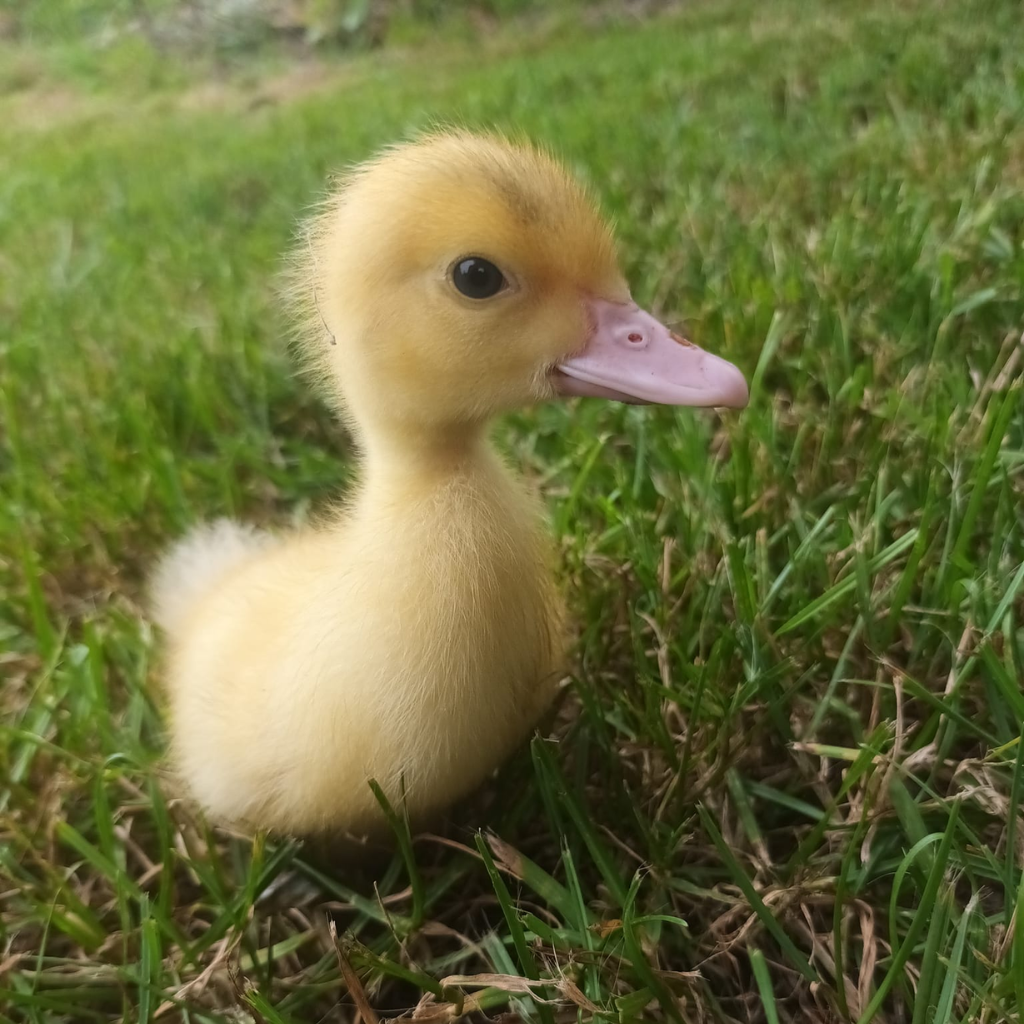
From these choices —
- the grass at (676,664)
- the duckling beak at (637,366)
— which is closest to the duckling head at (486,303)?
the duckling beak at (637,366)

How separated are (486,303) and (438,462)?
0.54 ft

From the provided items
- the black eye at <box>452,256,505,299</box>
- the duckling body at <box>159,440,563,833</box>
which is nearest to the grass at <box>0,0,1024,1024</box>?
the duckling body at <box>159,440,563,833</box>

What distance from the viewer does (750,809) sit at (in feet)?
2.83

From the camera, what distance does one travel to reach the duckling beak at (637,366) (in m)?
0.80

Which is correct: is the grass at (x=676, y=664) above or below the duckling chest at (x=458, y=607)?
below

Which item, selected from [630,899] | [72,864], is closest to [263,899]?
[72,864]

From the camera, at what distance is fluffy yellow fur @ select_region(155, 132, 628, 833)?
791 millimetres

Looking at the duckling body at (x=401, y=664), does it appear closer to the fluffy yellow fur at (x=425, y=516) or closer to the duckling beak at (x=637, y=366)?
the fluffy yellow fur at (x=425, y=516)

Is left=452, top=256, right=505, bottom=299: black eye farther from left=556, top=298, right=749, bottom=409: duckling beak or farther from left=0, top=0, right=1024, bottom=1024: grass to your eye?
left=0, top=0, right=1024, bottom=1024: grass

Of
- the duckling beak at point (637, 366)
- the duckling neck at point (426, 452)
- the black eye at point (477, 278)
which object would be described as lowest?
the duckling neck at point (426, 452)

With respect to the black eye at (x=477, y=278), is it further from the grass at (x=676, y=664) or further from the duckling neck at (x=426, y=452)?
the grass at (x=676, y=664)

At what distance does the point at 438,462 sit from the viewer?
874 millimetres

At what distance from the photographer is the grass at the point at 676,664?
76 centimetres

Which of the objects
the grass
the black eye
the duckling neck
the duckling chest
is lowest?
the grass
